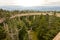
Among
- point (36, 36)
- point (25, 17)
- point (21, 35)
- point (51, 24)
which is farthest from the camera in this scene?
point (25, 17)

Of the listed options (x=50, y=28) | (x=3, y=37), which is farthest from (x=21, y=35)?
(x=50, y=28)

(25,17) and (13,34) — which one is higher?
(13,34)

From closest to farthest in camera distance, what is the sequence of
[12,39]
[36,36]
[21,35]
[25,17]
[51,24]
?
[12,39], [21,35], [51,24], [36,36], [25,17]

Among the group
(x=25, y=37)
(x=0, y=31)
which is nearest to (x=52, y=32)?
(x=25, y=37)

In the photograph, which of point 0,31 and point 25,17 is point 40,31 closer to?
point 0,31

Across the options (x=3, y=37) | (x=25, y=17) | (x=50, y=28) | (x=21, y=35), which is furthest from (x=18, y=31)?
(x=25, y=17)

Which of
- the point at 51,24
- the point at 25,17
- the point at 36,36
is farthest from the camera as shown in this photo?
the point at 25,17

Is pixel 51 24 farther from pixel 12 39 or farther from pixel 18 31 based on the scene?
pixel 12 39

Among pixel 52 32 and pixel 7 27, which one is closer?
pixel 52 32

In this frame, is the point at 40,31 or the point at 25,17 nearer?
the point at 40,31
